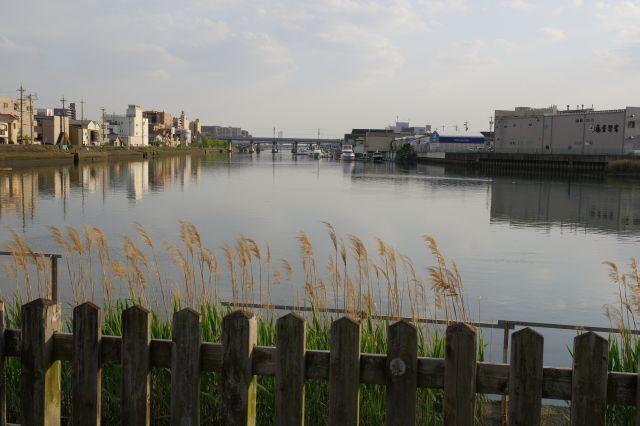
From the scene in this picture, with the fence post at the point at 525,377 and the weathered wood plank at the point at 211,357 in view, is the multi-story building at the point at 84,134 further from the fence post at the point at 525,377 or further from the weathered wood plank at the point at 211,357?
the fence post at the point at 525,377

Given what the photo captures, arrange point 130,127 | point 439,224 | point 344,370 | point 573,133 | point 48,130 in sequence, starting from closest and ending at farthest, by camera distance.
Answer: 1. point 344,370
2. point 439,224
3. point 573,133
4. point 48,130
5. point 130,127

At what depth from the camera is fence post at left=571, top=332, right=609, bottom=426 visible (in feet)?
9.22

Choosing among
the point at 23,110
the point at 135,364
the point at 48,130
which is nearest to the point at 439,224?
the point at 135,364

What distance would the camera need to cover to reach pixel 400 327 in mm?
2906

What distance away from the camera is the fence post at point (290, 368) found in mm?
2969

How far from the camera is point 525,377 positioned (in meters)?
2.90

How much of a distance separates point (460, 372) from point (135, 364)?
1495 mm

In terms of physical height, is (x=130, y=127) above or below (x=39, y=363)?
above

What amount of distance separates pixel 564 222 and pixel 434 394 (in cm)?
2480

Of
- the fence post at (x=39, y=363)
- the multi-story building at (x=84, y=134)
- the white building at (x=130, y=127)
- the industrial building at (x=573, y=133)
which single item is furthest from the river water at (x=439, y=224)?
the white building at (x=130, y=127)

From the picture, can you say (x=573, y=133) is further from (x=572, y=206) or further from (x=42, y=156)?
(x=42, y=156)

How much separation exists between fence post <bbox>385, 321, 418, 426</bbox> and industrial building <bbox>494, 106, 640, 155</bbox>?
78781 millimetres

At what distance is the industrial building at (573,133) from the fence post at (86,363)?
79.2 meters

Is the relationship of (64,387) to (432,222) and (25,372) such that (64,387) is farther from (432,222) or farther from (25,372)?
(432,222)
